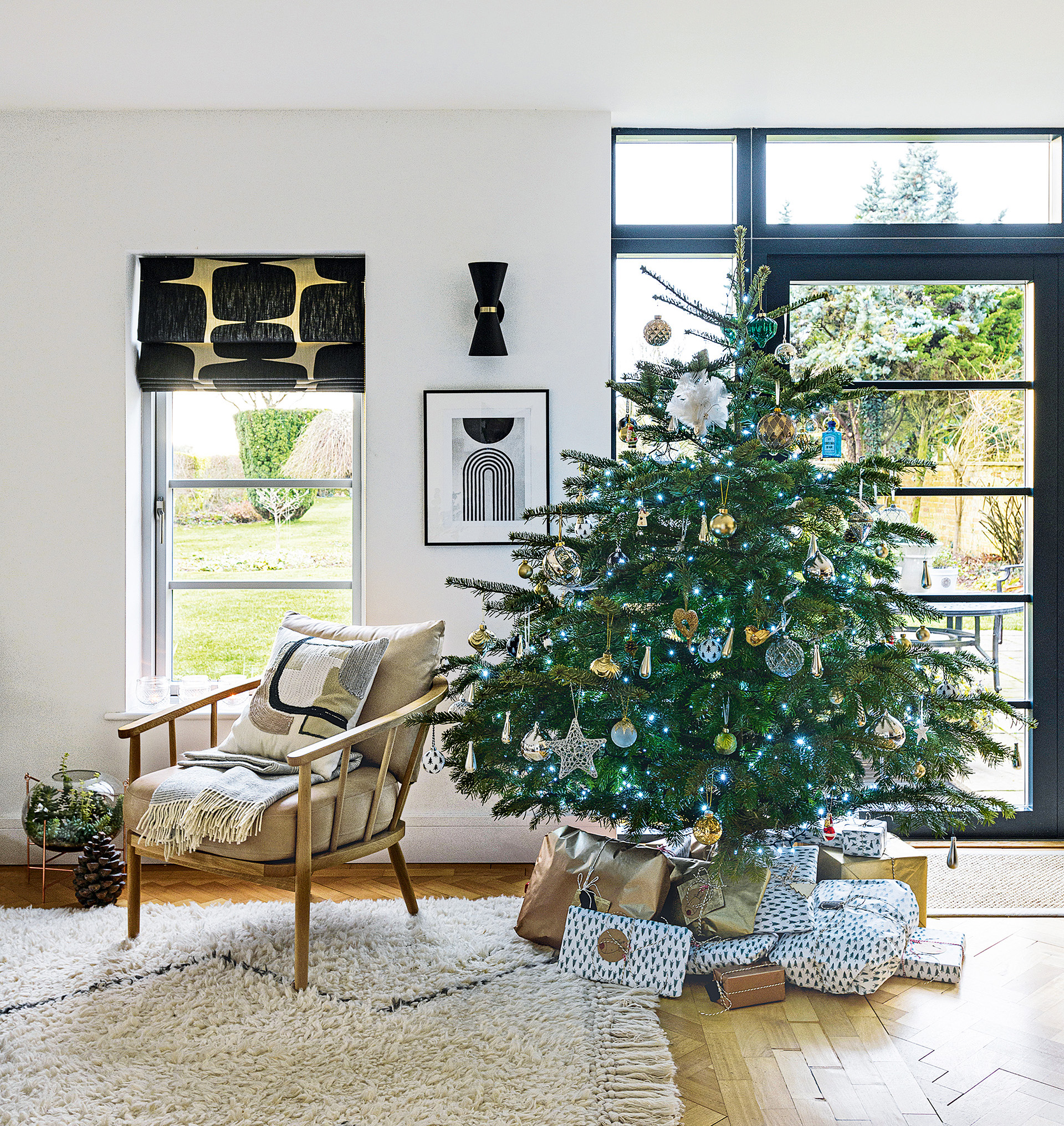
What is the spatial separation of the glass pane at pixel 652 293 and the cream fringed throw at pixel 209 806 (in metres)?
1.92

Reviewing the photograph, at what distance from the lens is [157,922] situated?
2654mm

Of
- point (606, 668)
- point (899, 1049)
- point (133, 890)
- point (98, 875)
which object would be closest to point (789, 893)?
point (899, 1049)

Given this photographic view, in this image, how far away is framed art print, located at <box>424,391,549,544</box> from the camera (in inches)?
127

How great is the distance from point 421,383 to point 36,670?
1735mm

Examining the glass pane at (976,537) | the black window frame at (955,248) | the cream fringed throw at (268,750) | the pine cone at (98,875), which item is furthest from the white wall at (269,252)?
the glass pane at (976,537)

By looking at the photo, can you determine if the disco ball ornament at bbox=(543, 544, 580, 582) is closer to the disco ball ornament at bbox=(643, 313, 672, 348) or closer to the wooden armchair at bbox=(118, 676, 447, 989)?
the wooden armchair at bbox=(118, 676, 447, 989)

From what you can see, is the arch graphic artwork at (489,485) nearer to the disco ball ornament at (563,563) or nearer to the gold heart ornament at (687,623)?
the disco ball ornament at (563,563)

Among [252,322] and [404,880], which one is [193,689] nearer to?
[404,880]

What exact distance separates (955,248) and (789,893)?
2.47m

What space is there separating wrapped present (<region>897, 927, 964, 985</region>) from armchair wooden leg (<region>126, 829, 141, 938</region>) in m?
2.10

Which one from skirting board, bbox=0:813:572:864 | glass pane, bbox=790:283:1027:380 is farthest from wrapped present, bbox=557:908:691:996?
glass pane, bbox=790:283:1027:380

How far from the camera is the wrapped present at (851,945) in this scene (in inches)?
88.4

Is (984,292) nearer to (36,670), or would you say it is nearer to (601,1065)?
(601,1065)

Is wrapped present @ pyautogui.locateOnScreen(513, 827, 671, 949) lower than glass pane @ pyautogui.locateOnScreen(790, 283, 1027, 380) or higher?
lower
